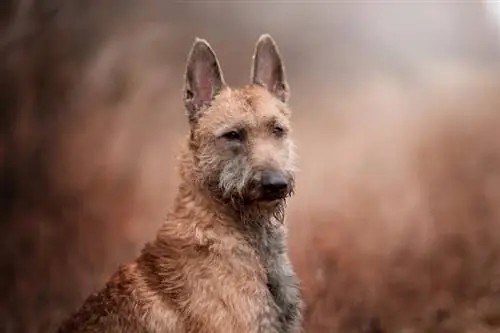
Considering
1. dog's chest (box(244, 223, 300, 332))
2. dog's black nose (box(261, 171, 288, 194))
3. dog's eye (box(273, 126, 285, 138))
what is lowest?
dog's chest (box(244, 223, 300, 332))

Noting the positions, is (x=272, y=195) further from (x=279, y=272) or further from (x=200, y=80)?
(x=200, y=80)

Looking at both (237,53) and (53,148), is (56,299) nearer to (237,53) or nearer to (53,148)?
Result: (53,148)

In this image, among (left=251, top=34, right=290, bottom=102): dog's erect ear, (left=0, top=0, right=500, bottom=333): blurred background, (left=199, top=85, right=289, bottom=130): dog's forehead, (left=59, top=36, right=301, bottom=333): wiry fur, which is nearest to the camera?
(left=59, top=36, right=301, bottom=333): wiry fur

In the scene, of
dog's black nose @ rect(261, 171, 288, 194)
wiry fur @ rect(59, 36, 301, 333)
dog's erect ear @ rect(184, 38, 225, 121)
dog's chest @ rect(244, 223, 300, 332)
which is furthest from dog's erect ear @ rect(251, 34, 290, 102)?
dog's chest @ rect(244, 223, 300, 332)

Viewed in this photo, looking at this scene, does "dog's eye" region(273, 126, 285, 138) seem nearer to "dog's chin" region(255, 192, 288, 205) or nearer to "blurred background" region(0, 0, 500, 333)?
"dog's chin" region(255, 192, 288, 205)

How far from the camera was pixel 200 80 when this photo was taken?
2.56m

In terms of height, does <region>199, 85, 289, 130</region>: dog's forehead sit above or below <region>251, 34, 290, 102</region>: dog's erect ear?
below

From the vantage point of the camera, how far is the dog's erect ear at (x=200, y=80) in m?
2.56

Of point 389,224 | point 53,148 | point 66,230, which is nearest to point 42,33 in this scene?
point 53,148

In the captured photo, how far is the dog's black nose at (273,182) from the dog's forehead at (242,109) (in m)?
0.20

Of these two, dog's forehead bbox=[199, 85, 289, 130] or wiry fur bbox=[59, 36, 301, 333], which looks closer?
wiry fur bbox=[59, 36, 301, 333]

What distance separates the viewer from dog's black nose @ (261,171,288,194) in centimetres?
239

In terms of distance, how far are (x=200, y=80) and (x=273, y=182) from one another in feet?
1.43

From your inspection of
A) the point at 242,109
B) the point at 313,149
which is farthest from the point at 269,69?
the point at 313,149
